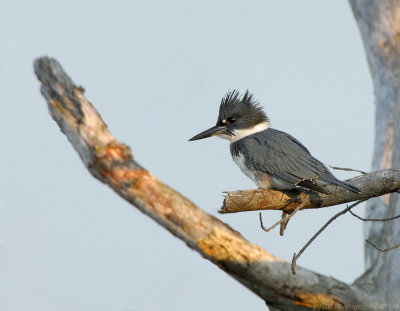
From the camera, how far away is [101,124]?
317cm

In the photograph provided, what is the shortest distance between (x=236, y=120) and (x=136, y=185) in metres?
2.79

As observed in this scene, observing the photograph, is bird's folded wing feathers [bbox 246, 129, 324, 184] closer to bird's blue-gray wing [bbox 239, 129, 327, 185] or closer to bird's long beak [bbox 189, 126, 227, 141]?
bird's blue-gray wing [bbox 239, 129, 327, 185]

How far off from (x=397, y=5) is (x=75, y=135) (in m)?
5.48

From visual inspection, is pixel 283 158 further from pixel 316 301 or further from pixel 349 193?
pixel 316 301

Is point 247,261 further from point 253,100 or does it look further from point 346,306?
point 253,100

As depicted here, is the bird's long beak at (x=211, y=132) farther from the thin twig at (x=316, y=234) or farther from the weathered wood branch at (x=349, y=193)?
the thin twig at (x=316, y=234)

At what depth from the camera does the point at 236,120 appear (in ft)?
18.9

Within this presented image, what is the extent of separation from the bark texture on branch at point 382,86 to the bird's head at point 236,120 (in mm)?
1889

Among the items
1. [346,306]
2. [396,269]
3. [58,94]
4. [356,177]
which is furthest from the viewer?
[396,269]

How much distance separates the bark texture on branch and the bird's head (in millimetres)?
1889

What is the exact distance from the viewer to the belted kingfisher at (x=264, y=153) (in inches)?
185

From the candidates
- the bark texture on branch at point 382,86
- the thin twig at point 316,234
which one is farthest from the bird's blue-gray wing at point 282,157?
the bark texture on branch at point 382,86

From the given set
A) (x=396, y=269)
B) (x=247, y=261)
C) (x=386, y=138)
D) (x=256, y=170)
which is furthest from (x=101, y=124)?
(x=386, y=138)

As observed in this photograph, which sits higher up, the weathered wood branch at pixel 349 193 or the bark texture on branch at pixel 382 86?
the bark texture on branch at pixel 382 86
